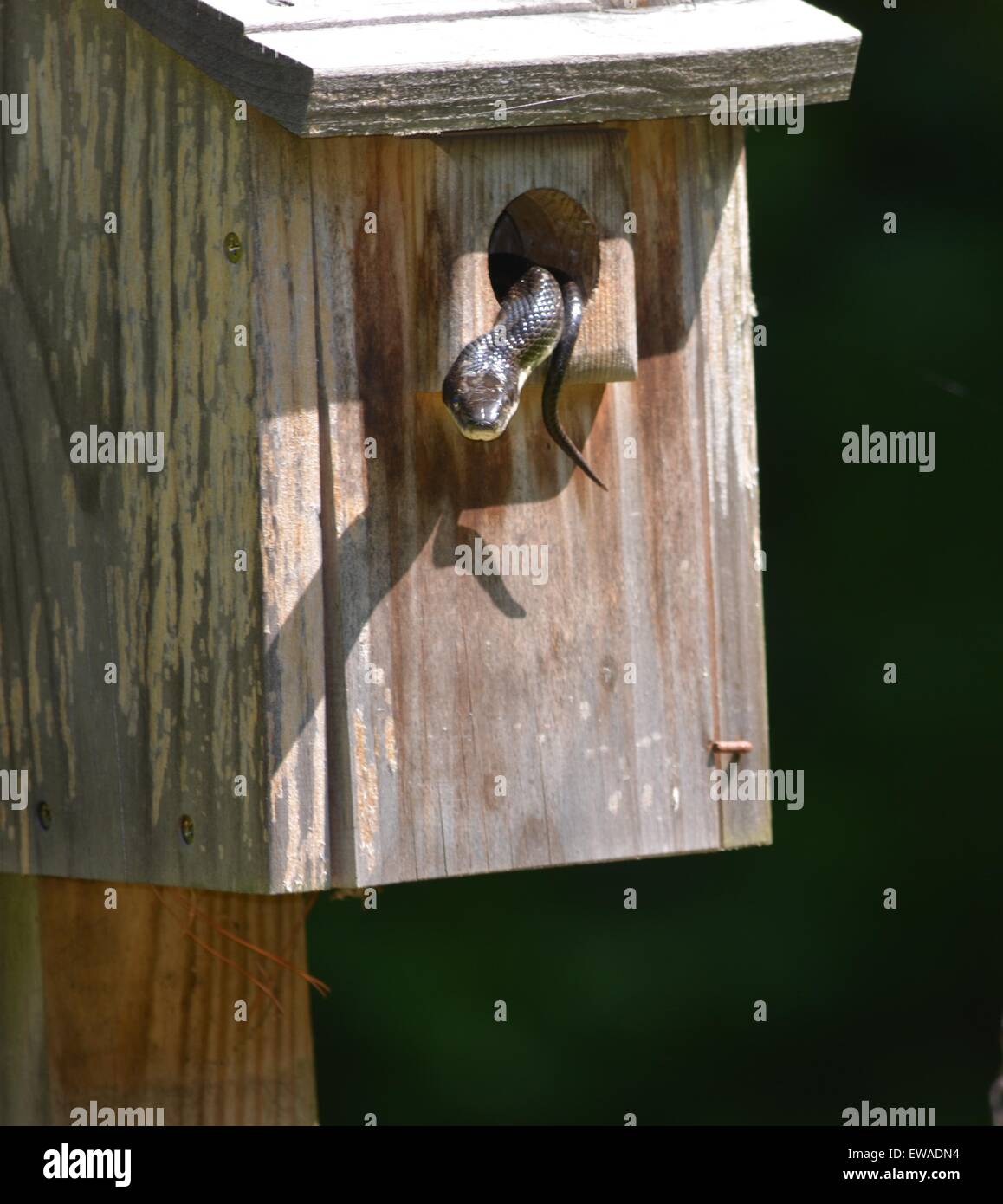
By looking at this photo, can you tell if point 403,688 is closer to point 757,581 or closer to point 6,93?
point 757,581

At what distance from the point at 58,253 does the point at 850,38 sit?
110cm

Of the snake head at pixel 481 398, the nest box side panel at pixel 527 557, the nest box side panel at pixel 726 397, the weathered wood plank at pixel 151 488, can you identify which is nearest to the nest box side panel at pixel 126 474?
the weathered wood plank at pixel 151 488

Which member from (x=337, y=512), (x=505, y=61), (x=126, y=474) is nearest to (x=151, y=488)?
(x=126, y=474)

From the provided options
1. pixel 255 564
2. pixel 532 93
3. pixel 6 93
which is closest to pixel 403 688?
pixel 255 564

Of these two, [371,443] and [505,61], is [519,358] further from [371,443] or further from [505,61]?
[505,61]

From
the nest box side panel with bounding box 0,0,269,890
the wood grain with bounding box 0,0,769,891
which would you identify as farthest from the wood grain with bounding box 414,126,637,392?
the nest box side panel with bounding box 0,0,269,890

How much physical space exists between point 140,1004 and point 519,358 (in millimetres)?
1155

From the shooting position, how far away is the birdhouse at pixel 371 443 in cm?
236

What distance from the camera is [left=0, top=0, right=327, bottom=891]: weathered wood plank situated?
235cm

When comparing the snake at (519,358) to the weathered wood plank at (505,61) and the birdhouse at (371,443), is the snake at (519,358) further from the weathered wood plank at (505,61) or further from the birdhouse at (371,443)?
the weathered wood plank at (505,61)

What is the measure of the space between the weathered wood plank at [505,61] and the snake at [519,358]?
0.73ft

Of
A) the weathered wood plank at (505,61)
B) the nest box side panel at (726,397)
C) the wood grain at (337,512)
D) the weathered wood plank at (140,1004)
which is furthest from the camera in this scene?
the weathered wood plank at (140,1004)

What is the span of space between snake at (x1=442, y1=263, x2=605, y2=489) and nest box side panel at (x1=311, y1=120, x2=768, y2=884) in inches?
2.7

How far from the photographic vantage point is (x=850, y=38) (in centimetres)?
263
